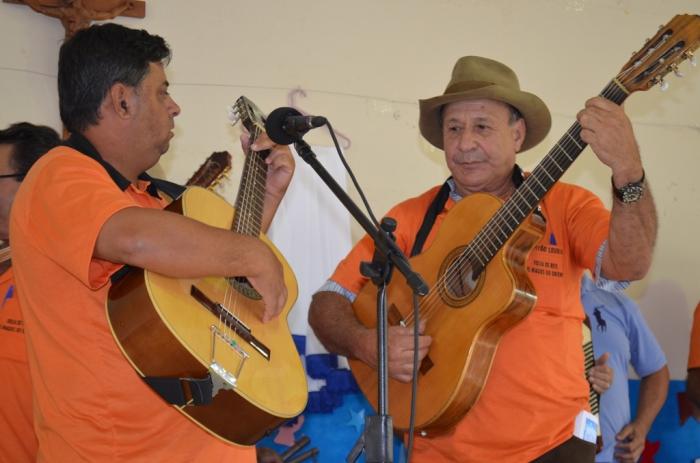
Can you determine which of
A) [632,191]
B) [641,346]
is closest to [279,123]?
[632,191]

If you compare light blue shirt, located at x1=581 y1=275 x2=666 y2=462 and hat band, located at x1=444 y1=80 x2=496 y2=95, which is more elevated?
hat band, located at x1=444 y1=80 x2=496 y2=95

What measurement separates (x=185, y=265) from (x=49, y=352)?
468 mm

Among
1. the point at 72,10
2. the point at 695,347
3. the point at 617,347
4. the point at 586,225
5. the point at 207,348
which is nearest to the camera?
the point at 207,348

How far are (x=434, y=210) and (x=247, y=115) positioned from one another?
0.84 meters

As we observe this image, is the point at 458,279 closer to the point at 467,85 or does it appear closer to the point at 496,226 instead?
the point at 496,226

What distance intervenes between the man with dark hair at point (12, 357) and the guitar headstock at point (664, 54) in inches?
84.3

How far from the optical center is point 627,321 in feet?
13.3

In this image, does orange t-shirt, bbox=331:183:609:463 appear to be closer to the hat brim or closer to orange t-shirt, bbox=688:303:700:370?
the hat brim

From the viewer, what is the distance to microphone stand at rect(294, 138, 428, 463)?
161 centimetres

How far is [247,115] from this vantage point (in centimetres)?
243

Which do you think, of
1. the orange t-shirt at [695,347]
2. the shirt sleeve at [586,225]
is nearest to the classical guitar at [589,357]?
the shirt sleeve at [586,225]

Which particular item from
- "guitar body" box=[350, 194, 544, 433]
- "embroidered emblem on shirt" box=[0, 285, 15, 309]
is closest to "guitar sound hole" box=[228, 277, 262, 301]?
"guitar body" box=[350, 194, 544, 433]

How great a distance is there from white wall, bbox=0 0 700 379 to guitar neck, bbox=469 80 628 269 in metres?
1.64

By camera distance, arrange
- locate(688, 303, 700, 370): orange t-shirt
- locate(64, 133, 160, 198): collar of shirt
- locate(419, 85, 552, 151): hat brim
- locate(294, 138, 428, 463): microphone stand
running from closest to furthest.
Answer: locate(294, 138, 428, 463): microphone stand < locate(64, 133, 160, 198): collar of shirt < locate(419, 85, 552, 151): hat brim < locate(688, 303, 700, 370): orange t-shirt
